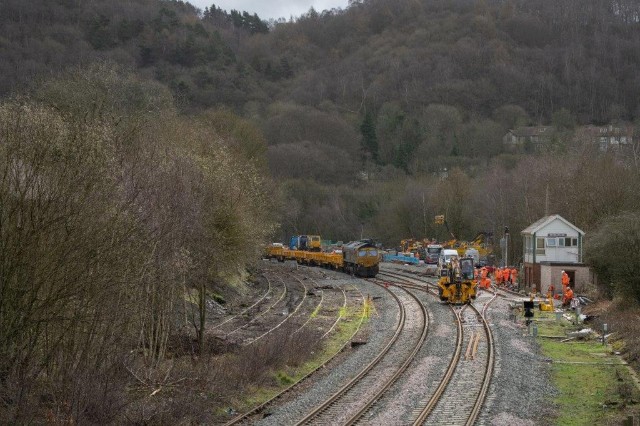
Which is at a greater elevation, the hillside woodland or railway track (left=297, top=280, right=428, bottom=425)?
the hillside woodland

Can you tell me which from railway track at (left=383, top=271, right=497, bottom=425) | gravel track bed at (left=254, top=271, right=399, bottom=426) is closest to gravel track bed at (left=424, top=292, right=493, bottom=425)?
railway track at (left=383, top=271, right=497, bottom=425)

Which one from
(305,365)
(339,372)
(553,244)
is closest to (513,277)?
(553,244)

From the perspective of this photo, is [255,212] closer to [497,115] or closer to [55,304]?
[55,304]

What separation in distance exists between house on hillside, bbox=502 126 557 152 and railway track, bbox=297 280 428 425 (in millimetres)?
62148

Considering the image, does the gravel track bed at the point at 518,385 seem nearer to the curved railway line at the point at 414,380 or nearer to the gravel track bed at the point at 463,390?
the curved railway line at the point at 414,380

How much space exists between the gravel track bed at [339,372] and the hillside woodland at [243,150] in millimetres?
2869

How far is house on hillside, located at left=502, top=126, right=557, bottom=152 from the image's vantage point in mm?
89312

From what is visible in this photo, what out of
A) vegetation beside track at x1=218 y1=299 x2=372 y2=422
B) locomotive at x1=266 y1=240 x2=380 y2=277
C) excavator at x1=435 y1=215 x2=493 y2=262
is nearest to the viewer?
vegetation beside track at x1=218 y1=299 x2=372 y2=422

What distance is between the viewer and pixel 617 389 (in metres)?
16.8

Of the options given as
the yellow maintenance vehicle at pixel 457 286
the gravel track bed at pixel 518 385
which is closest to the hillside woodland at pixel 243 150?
the yellow maintenance vehicle at pixel 457 286

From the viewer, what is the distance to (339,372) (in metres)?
19.5

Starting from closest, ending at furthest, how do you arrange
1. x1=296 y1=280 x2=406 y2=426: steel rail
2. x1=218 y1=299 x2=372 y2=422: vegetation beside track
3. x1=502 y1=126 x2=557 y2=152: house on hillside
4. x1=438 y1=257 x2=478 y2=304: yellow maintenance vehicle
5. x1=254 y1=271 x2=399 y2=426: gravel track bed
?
x1=296 y1=280 x2=406 y2=426: steel rail → x1=254 y1=271 x2=399 y2=426: gravel track bed → x1=218 y1=299 x2=372 y2=422: vegetation beside track → x1=438 y1=257 x2=478 y2=304: yellow maintenance vehicle → x1=502 y1=126 x2=557 y2=152: house on hillside

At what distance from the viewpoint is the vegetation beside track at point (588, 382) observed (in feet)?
49.4

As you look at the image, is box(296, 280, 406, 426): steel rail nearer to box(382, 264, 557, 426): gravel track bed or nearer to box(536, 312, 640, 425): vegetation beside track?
box(382, 264, 557, 426): gravel track bed
